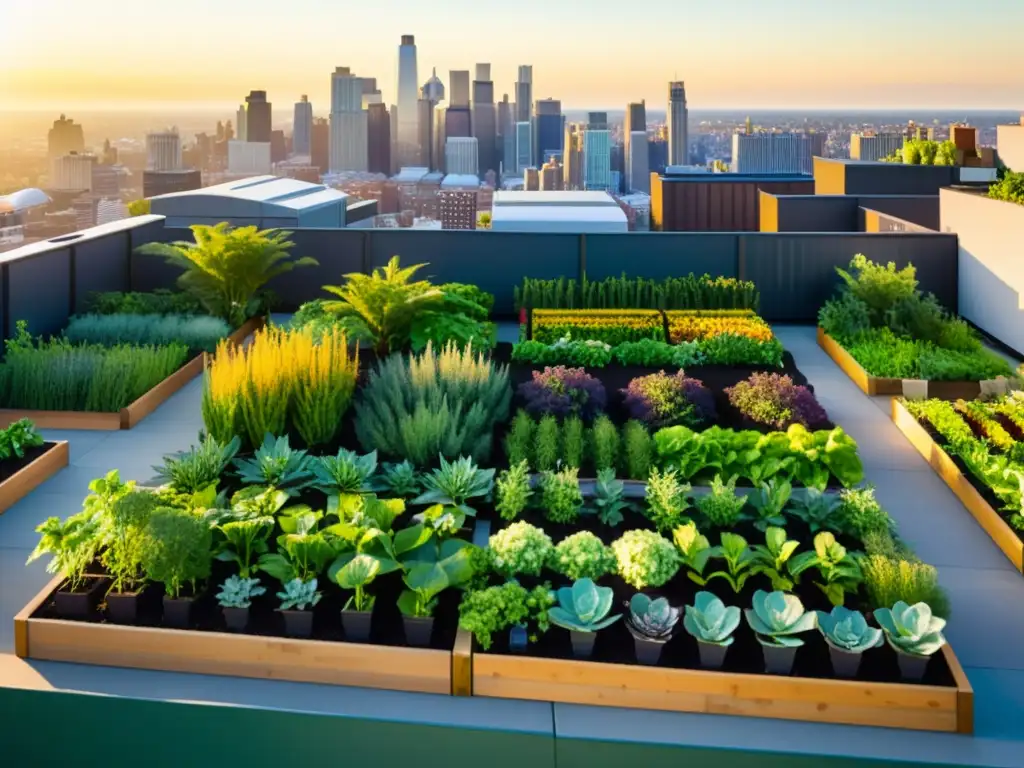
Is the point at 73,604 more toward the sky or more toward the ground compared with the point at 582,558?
more toward the ground

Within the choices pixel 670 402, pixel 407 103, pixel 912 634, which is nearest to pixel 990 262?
pixel 670 402

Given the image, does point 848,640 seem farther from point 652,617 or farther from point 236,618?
point 236,618

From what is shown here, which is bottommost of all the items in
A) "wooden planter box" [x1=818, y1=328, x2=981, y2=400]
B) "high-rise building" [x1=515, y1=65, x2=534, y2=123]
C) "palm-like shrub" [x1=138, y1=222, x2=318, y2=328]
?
"wooden planter box" [x1=818, y1=328, x2=981, y2=400]

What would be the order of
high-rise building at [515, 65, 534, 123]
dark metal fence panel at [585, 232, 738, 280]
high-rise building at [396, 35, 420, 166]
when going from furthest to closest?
high-rise building at [515, 65, 534, 123], high-rise building at [396, 35, 420, 166], dark metal fence panel at [585, 232, 738, 280]

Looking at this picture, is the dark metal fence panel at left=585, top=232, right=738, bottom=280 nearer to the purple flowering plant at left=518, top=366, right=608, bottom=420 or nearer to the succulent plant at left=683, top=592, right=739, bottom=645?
the purple flowering plant at left=518, top=366, right=608, bottom=420

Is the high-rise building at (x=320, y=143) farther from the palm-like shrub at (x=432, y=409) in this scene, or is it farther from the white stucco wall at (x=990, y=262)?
the palm-like shrub at (x=432, y=409)

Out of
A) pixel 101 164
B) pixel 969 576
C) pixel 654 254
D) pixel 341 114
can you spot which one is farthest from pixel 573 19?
pixel 341 114

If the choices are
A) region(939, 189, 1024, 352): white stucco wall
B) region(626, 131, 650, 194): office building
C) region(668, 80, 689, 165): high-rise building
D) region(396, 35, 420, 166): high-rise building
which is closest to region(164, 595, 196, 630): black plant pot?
region(939, 189, 1024, 352): white stucco wall
